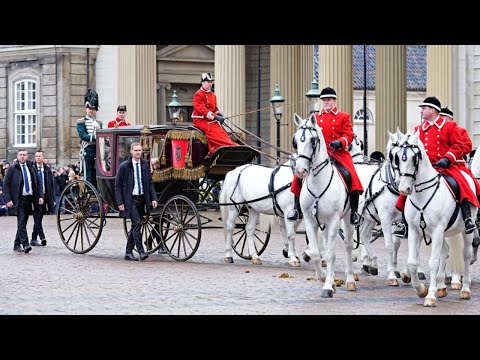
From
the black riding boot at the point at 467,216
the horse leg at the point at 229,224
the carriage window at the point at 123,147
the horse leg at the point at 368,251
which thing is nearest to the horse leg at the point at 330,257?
the black riding boot at the point at 467,216

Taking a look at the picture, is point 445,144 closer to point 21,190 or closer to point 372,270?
point 372,270

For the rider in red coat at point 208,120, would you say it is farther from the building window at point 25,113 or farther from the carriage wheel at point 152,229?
the building window at point 25,113

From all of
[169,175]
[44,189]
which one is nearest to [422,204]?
[169,175]

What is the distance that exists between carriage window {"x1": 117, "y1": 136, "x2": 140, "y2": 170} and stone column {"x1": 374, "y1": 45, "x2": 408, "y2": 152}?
1076 cm

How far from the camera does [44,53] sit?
45500 millimetres

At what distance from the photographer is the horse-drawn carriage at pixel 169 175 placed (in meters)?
20.2

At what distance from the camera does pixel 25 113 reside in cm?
4669

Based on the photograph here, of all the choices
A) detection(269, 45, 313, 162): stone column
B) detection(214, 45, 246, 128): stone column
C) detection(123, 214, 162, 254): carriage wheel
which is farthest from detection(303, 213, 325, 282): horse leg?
detection(269, 45, 313, 162): stone column

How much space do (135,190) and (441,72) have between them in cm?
1160

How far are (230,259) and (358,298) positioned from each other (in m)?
5.49
